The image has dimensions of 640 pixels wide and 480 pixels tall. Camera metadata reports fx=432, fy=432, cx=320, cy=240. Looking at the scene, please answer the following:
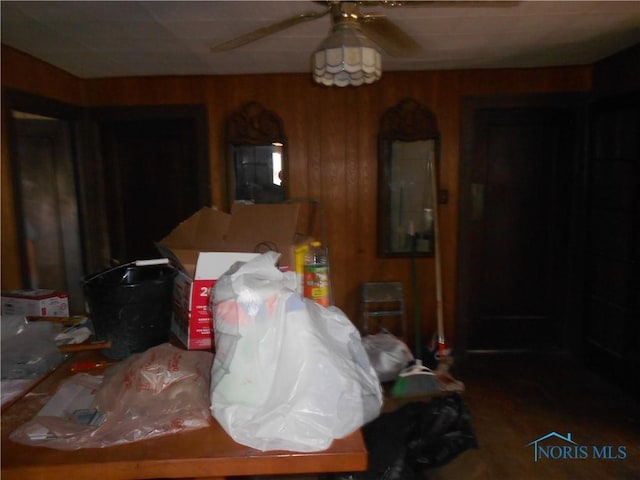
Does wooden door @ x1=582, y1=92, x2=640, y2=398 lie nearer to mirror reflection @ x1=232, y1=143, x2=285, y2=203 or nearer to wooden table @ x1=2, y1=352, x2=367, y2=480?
mirror reflection @ x1=232, y1=143, x2=285, y2=203

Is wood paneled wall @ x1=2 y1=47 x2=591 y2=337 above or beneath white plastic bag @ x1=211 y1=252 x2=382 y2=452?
above

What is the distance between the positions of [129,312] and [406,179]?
7.63 ft

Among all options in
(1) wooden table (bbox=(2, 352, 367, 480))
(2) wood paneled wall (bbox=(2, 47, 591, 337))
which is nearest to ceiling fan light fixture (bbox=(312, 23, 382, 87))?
(1) wooden table (bbox=(2, 352, 367, 480))

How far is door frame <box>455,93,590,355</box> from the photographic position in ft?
9.69

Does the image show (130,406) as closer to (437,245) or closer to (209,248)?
(209,248)

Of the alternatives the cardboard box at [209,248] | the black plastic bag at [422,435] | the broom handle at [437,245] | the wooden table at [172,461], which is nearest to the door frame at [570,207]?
the broom handle at [437,245]

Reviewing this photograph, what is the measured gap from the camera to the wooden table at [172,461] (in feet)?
2.56

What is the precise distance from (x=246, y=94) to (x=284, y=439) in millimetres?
2627

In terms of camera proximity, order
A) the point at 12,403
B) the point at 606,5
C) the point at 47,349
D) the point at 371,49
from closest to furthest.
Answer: the point at 12,403 → the point at 47,349 → the point at 371,49 → the point at 606,5

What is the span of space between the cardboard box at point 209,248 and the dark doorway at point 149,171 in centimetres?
144

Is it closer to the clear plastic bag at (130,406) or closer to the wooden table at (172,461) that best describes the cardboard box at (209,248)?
the clear plastic bag at (130,406)

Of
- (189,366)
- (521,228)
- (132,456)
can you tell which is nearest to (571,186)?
(521,228)

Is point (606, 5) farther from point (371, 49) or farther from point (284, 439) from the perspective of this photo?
point (284, 439)

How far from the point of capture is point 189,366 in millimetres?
991
